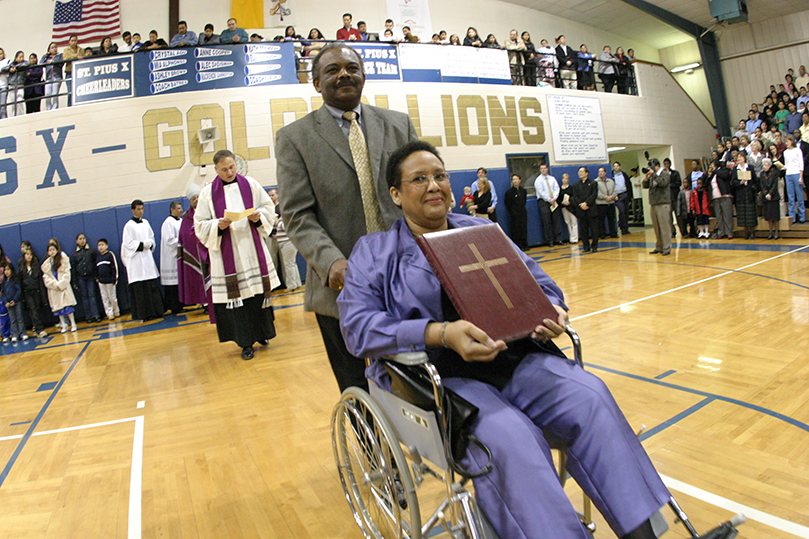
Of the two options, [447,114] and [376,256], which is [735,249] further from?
[376,256]

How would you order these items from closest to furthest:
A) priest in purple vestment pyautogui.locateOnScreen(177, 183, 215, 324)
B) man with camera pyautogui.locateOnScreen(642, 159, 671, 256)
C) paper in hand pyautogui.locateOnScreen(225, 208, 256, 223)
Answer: paper in hand pyautogui.locateOnScreen(225, 208, 256, 223) → priest in purple vestment pyautogui.locateOnScreen(177, 183, 215, 324) → man with camera pyautogui.locateOnScreen(642, 159, 671, 256)

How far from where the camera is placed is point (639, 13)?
48.8 ft

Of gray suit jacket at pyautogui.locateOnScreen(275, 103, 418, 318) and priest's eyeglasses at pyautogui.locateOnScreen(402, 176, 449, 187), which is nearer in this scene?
priest's eyeglasses at pyautogui.locateOnScreen(402, 176, 449, 187)

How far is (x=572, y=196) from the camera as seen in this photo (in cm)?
957

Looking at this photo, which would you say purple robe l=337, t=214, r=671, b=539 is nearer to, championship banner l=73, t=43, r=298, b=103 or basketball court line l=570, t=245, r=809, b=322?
basketball court line l=570, t=245, r=809, b=322

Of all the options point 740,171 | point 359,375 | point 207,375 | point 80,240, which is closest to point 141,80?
point 80,240

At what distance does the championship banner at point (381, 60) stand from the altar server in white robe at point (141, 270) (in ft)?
15.0

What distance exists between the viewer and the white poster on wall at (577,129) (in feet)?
36.9

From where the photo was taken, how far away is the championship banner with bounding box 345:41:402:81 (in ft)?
30.1

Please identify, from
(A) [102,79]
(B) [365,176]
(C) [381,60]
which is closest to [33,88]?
(A) [102,79]

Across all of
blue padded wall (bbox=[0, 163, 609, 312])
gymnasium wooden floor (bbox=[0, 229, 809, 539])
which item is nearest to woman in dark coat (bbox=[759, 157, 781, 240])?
gymnasium wooden floor (bbox=[0, 229, 809, 539])

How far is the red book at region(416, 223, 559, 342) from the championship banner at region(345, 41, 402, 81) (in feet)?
27.8

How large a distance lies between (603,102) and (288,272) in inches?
342

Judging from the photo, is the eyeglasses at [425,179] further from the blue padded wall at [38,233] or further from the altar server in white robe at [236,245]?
the blue padded wall at [38,233]
